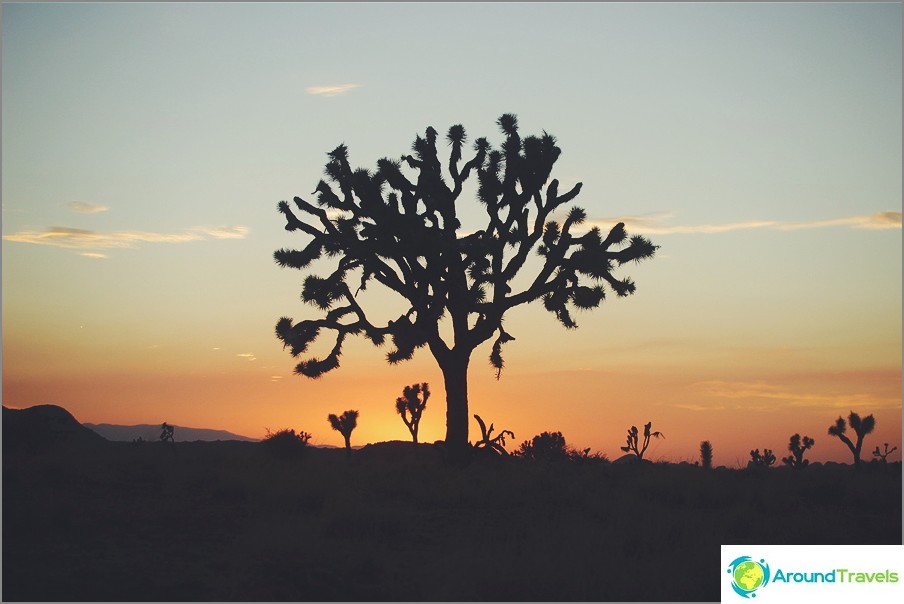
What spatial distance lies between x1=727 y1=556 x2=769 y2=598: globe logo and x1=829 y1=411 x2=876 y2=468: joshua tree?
1873cm

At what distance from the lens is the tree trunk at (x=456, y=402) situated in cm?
1861

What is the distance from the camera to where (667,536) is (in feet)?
35.6

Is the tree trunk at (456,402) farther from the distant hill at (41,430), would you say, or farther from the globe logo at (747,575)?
the globe logo at (747,575)

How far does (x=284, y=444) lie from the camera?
19.9 m

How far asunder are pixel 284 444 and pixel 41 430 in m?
5.36

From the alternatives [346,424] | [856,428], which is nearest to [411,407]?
[346,424]

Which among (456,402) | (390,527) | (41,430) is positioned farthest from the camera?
(456,402)

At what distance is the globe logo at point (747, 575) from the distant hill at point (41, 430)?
1361 cm

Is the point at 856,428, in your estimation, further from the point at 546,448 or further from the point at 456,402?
the point at 456,402

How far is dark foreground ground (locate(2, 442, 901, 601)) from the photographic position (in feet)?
28.5

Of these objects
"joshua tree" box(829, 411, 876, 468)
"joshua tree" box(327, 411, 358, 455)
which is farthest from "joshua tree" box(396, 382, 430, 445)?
"joshua tree" box(829, 411, 876, 468)

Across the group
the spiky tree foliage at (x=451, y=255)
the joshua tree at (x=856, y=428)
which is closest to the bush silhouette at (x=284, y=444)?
the spiky tree foliage at (x=451, y=255)

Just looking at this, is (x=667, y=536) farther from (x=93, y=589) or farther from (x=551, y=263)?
(x=551, y=263)

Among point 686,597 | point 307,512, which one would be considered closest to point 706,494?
point 686,597
